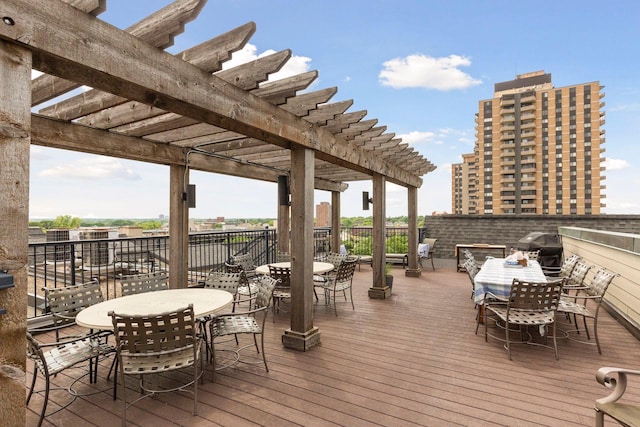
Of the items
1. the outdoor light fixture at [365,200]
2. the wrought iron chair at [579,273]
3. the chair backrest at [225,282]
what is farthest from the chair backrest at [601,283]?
the outdoor light fixture at [365,200]

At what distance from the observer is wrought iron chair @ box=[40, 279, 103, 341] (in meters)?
2.72

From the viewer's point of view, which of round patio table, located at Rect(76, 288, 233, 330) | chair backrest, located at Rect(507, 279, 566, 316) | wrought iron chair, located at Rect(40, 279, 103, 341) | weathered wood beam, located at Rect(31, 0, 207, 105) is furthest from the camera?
chair backrest, located at Rect(507, 279, 566, 316)

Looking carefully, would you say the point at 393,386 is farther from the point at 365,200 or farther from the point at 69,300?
the point at 365,200

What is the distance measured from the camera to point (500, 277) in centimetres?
376

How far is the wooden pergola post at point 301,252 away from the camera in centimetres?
335

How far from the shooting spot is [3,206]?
1.38m

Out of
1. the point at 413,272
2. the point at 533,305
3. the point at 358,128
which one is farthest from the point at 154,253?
the point at 533,305

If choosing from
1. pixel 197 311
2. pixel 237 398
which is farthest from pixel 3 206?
pixel 237 398

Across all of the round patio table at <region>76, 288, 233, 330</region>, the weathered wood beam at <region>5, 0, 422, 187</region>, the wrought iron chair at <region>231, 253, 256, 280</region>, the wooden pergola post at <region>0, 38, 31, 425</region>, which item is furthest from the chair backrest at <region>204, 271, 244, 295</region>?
the wooden pergola post at <region>0, 38, 31, 425</region>

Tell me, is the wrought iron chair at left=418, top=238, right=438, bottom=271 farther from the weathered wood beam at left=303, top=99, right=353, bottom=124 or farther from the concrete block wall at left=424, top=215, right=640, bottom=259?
the weathered wood beam at left=303, top=99, right=353, bottom=124

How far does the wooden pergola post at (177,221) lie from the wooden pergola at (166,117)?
0.02 metres

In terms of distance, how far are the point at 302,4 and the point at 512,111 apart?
49206 mm

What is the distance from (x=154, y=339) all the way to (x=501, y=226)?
31.1 ft

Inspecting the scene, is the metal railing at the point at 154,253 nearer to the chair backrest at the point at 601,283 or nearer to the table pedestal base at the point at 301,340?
the table pedestal base at the point at 301,340
